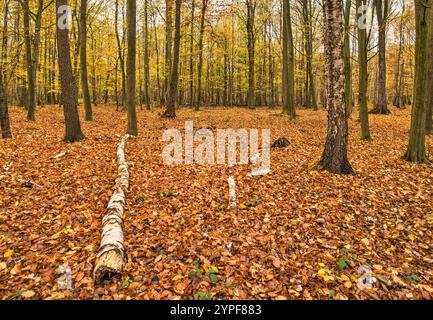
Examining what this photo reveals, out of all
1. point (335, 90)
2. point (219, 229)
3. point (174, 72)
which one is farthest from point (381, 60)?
point (219, 229)

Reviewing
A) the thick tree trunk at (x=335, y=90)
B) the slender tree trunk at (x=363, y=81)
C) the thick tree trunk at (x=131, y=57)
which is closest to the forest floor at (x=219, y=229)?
the thick tree trunk at (x=335, y=90)

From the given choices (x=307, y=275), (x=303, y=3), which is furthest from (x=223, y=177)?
(x=303, y=3)

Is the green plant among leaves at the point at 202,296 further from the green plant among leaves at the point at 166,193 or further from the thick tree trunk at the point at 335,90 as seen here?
the thick tree trunk at the point at 335,90

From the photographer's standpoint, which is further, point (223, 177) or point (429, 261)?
point (223, 177)

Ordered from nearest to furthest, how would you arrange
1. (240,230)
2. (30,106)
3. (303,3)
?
(240,230) < (30,106) < (303,3)

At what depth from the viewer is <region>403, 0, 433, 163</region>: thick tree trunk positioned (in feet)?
27.7

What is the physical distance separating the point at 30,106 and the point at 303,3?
21073 mm

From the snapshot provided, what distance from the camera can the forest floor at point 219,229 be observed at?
13.2 ft

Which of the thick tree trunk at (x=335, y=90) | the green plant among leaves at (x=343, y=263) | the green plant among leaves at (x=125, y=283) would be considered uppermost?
the thick tree trunk at (x=335, y=90)

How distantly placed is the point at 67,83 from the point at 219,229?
827 cm

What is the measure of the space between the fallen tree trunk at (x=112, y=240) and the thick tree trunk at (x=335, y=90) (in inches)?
213
